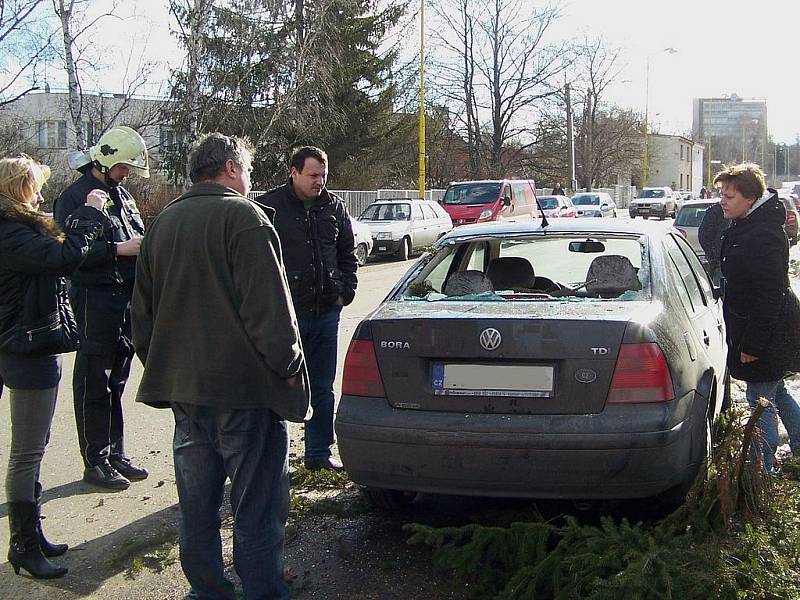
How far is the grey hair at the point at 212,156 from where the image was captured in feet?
9.94

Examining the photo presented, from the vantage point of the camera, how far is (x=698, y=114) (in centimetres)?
12006

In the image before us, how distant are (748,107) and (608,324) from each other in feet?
433

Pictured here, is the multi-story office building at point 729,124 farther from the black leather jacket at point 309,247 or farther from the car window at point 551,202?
the black leather jacket at point 309,247

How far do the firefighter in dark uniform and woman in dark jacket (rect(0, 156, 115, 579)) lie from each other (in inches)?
32.2

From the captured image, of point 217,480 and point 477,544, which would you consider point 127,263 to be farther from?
point 477,544

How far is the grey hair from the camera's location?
303cm

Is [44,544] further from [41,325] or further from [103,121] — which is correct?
[103,121]

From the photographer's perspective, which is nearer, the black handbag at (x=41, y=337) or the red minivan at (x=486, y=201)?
the black handbag at (x=41, y=337)

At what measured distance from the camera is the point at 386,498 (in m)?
4.18

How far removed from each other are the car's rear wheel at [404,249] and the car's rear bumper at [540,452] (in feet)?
61.2

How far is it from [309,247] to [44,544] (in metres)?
2.06

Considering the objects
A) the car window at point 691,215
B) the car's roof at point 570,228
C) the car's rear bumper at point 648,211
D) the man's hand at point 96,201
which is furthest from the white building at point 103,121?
the car's rear bumper at point 648,211

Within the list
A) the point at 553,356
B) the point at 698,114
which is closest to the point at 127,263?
the point at 553,356

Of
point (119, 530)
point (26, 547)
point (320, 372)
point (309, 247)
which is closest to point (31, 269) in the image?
point (26, 547)
